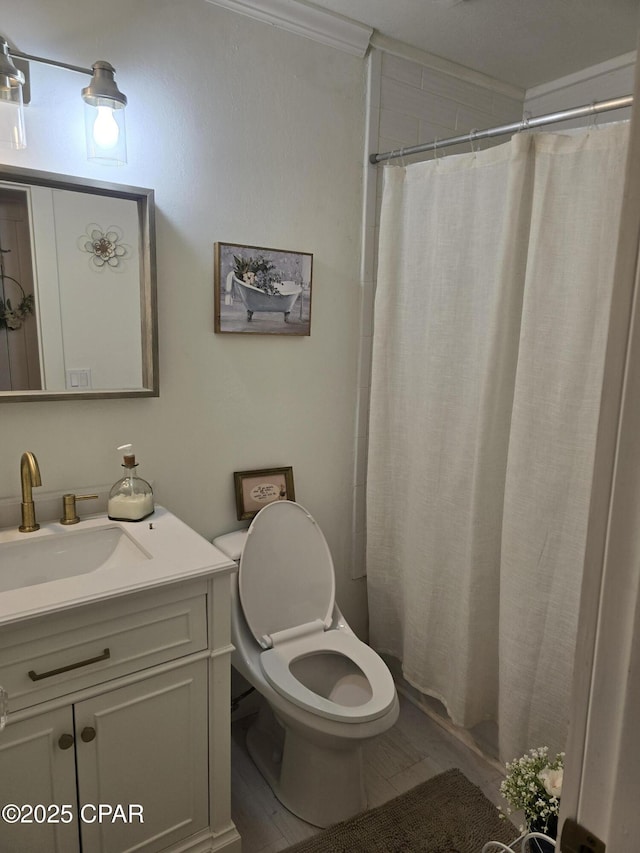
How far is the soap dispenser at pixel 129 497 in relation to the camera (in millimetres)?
1548

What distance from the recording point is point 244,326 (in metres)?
1.82

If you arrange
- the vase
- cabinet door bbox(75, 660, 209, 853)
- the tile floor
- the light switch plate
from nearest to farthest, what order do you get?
the light switch plate → the vase → cabinet door bbox(75, 660, 209, 853) → the tile floor

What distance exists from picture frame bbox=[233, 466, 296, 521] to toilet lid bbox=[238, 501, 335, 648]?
104mm

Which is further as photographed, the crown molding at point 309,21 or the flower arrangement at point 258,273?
the flower arrangement at point 258,273

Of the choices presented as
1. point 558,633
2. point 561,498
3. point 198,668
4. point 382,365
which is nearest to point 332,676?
point 198,668

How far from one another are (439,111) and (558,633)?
1.85m

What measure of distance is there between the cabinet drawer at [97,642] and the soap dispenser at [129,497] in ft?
1.21

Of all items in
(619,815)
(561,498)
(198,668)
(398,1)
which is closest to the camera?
(619,815)

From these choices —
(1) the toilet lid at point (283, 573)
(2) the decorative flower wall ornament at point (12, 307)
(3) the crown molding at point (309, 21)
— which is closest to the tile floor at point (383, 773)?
(1) the toilet lid at point (283, 573)

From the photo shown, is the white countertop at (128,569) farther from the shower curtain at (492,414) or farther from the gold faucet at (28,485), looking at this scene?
the shower curtain at (492,414)

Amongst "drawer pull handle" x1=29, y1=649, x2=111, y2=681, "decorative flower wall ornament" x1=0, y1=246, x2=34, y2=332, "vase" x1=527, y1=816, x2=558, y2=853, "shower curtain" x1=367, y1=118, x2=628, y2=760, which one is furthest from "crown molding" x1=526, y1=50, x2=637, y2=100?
"drawer pull handle" x1=29, y1=649, x2=111, y2=681

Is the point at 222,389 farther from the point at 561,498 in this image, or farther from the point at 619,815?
the point at 619,815

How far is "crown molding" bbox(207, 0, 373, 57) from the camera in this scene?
1655 mm

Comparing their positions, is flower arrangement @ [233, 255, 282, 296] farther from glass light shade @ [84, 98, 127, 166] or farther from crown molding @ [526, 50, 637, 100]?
crown molding @ [526, 50, 637, 100]
